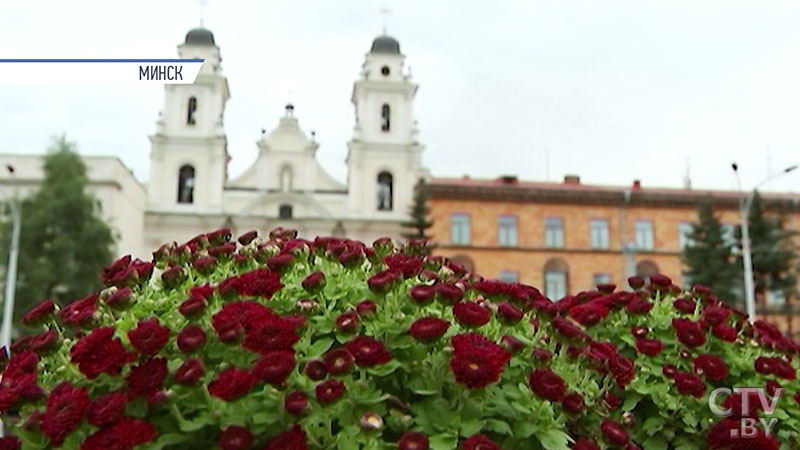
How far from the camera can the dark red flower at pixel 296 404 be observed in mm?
2730

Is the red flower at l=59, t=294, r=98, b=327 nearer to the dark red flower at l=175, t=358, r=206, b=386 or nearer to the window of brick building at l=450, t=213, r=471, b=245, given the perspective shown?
the dark red flower at l=175, t=358, r=206, b=386

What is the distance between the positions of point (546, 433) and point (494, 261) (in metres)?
39.7

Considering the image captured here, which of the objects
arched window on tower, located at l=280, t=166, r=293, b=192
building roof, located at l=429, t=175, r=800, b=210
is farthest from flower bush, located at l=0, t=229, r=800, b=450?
arched window on tower, located at l=280, t=166, r=293, b=192

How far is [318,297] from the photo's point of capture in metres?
3.37

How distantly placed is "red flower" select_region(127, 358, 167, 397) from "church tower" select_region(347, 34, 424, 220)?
141 ft

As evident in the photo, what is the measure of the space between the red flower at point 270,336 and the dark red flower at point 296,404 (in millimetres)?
233

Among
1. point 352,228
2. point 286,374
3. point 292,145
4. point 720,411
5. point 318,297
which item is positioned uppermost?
point 292,145

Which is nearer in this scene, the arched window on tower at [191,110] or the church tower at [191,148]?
the church tower at [191,148]

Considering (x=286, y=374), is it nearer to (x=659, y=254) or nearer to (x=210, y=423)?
(x=210, y=423)

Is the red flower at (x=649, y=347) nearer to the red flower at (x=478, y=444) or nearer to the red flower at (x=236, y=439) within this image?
the red flower at (x=478, y=444)

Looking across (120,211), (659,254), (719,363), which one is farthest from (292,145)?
(719,363)

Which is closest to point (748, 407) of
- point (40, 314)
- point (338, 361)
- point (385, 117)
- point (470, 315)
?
point (470, 315)

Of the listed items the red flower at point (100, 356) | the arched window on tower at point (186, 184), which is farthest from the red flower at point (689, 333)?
the arched window on tower at point (186, 184)

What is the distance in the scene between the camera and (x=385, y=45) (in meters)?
50.8
